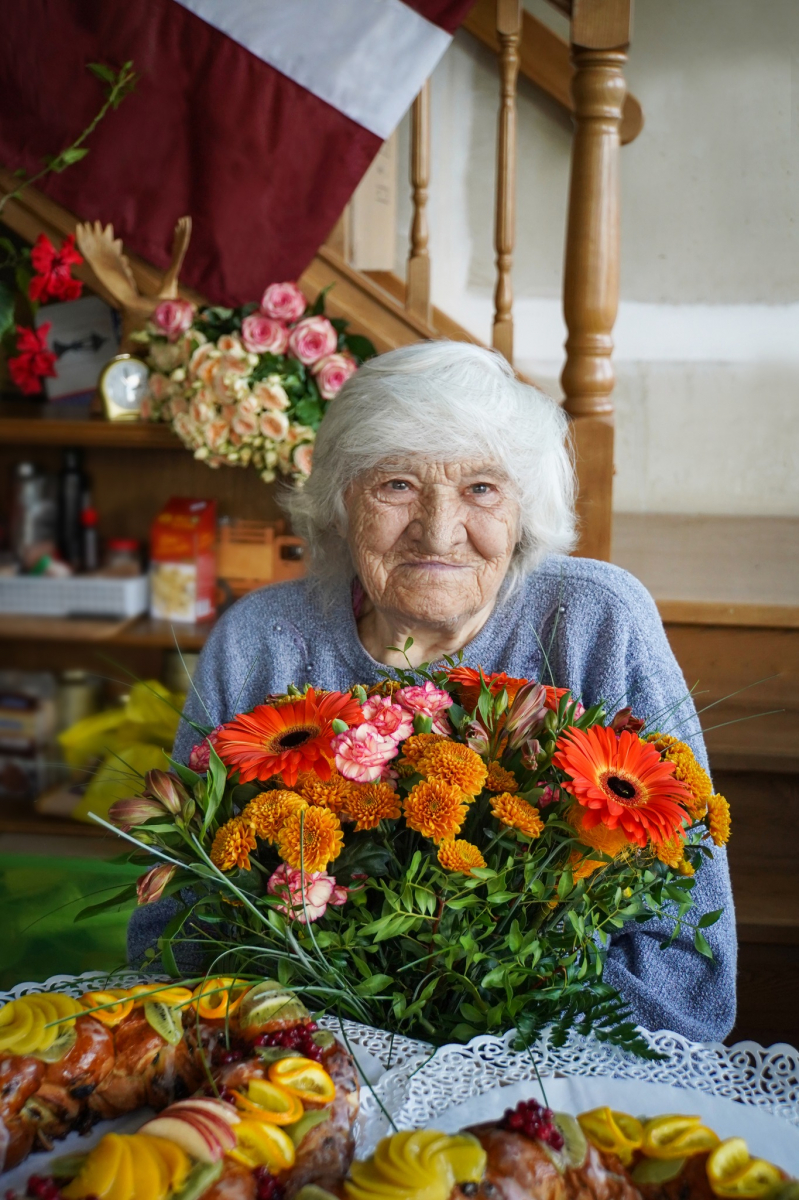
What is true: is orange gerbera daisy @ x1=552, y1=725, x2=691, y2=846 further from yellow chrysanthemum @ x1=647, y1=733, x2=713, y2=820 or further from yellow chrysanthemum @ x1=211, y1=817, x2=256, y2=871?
yellow chrysanthemum @ x1=211, y1=817, x2=256, y2=871

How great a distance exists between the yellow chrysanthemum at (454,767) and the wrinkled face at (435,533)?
1.78ft

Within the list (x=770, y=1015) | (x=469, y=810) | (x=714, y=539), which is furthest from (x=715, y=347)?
(x=469, y=810)

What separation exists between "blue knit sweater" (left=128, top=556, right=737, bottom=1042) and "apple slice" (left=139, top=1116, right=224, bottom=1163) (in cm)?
49

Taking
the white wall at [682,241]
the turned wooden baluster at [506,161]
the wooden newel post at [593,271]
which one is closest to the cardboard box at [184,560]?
the turned wooden baluster at [506,161]

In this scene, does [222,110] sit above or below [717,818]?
above

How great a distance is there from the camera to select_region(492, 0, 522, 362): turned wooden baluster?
80.4 inches

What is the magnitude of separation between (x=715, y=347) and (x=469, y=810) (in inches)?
113

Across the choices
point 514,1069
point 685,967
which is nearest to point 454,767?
point 514,1069

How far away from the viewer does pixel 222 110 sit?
219 cm

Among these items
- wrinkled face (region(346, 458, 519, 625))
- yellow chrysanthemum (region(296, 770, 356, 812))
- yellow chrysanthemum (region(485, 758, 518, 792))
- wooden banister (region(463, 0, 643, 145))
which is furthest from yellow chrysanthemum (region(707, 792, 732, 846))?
wooden banister (region(463, 0, 643, 145))

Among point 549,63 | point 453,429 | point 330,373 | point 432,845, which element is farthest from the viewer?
point 549,63

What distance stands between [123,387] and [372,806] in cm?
172

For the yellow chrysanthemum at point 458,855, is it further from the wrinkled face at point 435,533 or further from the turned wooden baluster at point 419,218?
the turned wooden baluster at point 419,218

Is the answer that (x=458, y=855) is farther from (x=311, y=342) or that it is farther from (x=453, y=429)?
(x=311, y=342)
